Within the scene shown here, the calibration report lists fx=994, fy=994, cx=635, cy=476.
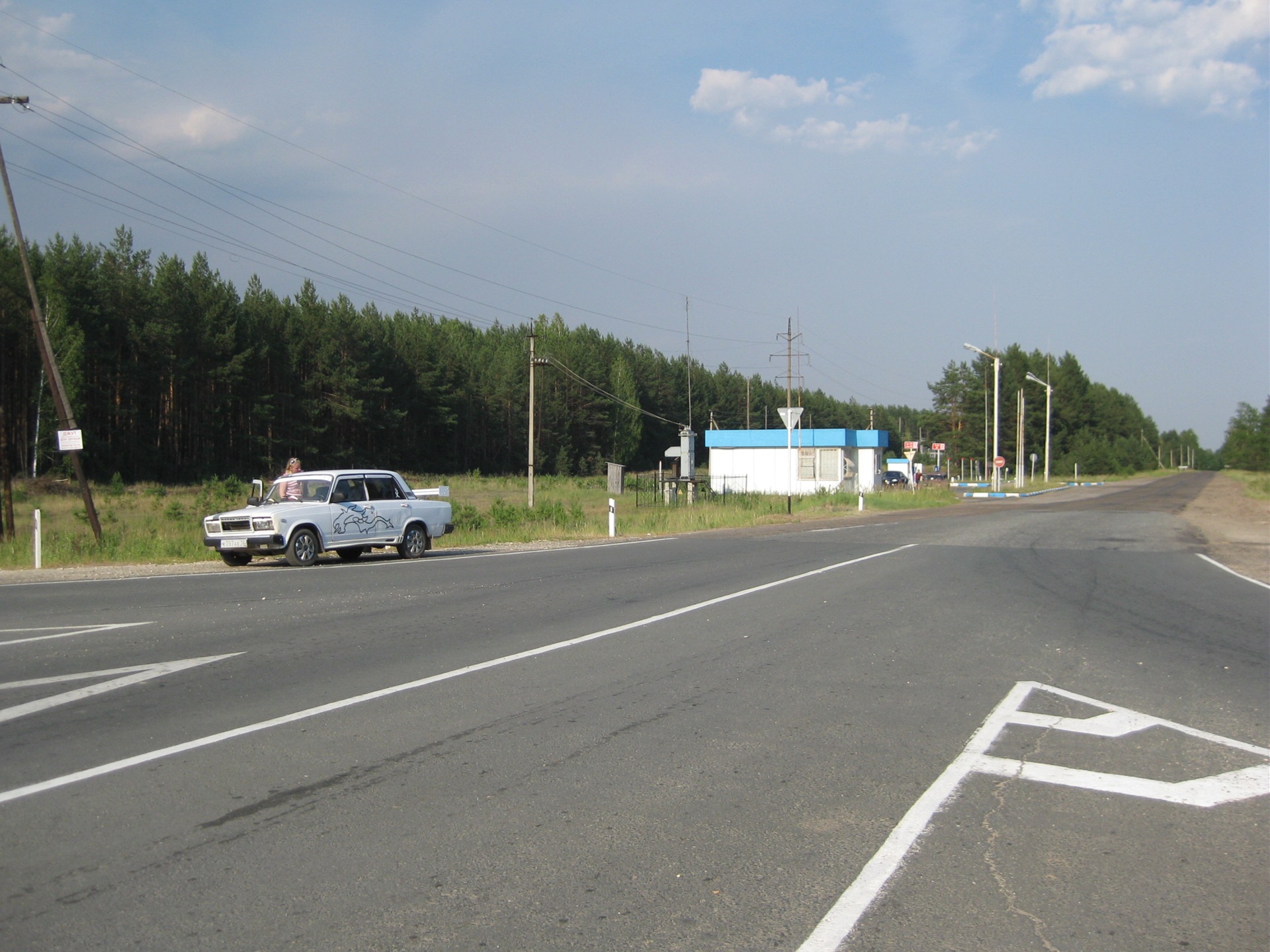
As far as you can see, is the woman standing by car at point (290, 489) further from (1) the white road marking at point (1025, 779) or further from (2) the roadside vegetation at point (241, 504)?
(1) the white road marking at point (1025, 779)

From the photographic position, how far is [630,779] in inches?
219

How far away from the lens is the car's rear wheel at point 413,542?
20.3 meters

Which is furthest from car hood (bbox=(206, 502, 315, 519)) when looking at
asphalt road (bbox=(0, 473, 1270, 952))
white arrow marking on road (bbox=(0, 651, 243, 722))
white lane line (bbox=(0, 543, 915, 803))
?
white arrow marking on road (bbox=(0, 651, 243, 722))

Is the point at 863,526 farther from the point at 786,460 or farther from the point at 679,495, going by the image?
the point at 786,460

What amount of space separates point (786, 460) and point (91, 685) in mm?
55390

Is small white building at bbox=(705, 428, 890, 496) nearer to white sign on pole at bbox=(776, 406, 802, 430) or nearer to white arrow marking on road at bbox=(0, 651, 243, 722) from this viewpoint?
white sign on pole at bbox=(776, 406, 802, 430)

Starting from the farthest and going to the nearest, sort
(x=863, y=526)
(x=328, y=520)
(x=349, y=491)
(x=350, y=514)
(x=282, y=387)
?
(x=282, y=387) < (x=863, y=526) < (x=349, y=491) < (x=350, y=514) < (x=328, y=520)

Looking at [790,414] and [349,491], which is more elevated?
[790,414]

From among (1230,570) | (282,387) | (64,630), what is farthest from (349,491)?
(282,387)

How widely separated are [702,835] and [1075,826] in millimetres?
1871

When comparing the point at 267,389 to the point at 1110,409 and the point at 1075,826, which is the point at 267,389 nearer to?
the point at 1075,826

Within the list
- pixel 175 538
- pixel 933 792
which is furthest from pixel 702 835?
pixel 175 538

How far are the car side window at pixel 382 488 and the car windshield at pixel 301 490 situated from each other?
0.96m

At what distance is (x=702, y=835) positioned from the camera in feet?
15.5
